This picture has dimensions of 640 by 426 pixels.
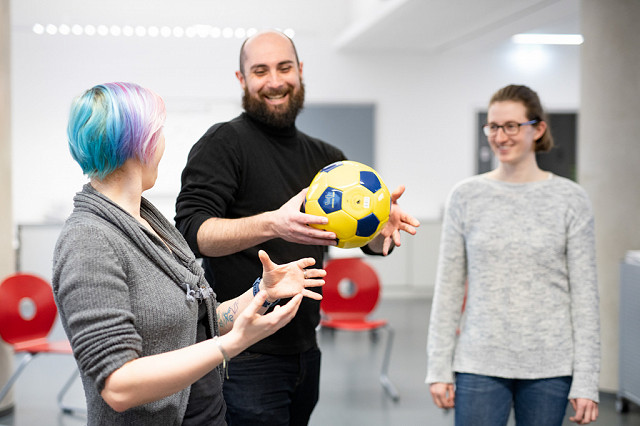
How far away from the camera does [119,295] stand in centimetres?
120

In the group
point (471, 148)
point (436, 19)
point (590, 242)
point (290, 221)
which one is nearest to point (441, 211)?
point (471, 148)

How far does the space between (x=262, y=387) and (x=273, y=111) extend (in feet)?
2.77

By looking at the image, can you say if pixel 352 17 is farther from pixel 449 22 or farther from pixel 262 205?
pixel 262 205

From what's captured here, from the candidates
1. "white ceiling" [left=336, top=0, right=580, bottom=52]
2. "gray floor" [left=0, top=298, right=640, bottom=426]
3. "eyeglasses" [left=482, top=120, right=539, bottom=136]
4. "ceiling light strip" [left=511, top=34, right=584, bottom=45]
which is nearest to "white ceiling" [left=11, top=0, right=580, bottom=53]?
"white ceiling" [left=336, top=0, right=580, bottom=52]

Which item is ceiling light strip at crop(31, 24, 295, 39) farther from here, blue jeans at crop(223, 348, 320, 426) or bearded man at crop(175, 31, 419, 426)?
blue jeans at crop(223, 348, 320, 426)

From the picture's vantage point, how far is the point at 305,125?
854 cm

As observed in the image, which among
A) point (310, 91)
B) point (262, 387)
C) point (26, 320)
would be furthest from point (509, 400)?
point (310, 91)

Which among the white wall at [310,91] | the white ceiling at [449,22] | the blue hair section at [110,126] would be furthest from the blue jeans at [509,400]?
the white wall at [310,91]

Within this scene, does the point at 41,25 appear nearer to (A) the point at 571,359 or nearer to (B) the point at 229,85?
(B) the point at 229,85

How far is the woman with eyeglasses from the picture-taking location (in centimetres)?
200

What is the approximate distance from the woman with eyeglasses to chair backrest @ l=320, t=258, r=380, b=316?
2429mm

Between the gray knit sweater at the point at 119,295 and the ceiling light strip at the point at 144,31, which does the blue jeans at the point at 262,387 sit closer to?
the gray knit sweater at the point at 119,295

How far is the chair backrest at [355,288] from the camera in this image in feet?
15.0

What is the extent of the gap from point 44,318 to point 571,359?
3.25 m
